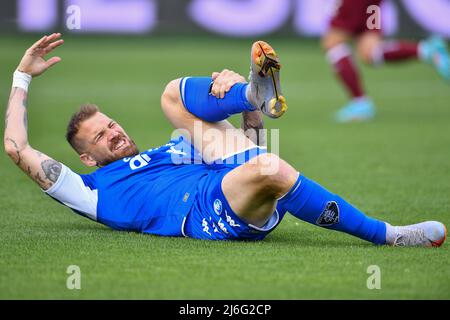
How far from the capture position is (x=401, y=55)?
10164mm

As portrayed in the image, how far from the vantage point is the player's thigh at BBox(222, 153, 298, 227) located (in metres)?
4.15

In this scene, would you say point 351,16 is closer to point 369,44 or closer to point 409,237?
point 369,44

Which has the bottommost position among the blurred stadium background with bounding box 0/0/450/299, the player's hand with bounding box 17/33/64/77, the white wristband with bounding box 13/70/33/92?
the blurred stadium background with bounding box 0/0/450/299

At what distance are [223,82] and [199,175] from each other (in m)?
0.48

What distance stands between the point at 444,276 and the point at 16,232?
7.37 feet

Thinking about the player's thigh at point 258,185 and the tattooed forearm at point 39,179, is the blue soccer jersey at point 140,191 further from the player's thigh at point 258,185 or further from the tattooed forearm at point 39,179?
the player's thigh at point 258,185

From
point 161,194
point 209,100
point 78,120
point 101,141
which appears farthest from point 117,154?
point 209,100

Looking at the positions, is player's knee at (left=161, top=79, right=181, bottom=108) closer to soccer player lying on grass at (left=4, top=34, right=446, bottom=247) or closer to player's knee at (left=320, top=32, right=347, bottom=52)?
soccer player lying on grass at (left=4, top=34, right=446, bottom=247)

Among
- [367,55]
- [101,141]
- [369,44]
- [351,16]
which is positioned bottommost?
[367,55]

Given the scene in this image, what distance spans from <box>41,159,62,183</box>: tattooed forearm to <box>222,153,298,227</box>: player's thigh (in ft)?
2.90

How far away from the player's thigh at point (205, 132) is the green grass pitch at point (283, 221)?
48 cm

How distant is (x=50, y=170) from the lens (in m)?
4.62

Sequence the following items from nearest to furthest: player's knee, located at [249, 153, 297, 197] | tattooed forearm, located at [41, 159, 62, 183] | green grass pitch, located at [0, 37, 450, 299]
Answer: green grass pitch, located at [0, 37, 450, 299] → player's knee, located at [249, 153, 297, 197] → tattooed forearm, located at [41, 159, 62, 183]

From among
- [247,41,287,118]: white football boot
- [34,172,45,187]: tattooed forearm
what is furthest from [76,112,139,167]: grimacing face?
[247,41,287,118]: white football boot
